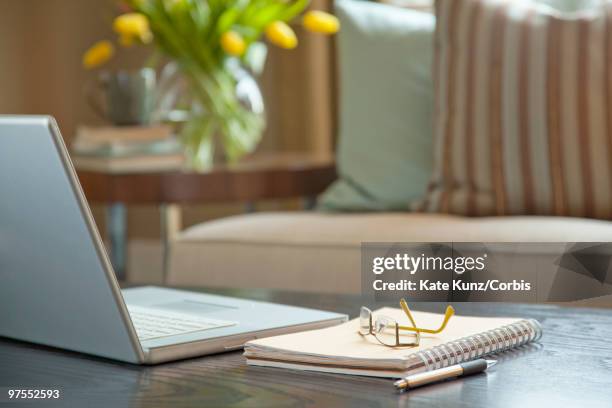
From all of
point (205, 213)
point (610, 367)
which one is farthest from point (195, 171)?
point (610, 367)

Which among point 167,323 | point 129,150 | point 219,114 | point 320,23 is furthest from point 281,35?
point 167,323

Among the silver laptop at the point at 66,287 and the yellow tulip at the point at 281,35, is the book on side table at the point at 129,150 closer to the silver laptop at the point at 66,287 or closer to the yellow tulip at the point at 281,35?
the yellow tulip at the point at 281,35

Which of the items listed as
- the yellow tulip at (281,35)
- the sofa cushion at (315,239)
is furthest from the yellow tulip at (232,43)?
the sofa cushion at (315,239)

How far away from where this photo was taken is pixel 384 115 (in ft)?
7.30

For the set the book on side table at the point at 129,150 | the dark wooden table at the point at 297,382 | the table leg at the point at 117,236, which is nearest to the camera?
the dark wooden table at the point at 297,382

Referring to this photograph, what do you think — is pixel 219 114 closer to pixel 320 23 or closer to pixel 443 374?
pixel 320 23

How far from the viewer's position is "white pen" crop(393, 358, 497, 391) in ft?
2.43

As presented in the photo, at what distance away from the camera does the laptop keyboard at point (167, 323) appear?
903mm

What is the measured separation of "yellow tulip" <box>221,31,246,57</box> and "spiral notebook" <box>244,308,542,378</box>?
5.00ft

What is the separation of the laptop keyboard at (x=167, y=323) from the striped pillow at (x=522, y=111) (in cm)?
114

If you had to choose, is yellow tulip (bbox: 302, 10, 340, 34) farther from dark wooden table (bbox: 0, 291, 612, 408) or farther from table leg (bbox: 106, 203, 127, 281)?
dark wooden table (bbox: 0, 291, 612, 408)

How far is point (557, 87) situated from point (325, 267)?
58cm

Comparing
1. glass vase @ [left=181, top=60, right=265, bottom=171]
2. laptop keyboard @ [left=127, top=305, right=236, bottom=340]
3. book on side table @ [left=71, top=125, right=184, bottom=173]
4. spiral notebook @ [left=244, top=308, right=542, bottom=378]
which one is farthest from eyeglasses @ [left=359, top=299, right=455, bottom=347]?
glass vase @ [left=181, top=60, right=265, bottom=171]

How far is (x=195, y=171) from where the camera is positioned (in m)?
2.25
